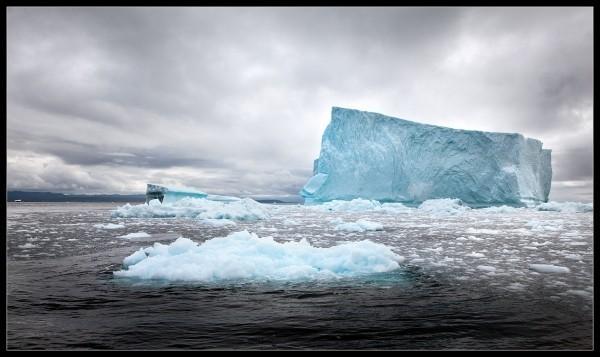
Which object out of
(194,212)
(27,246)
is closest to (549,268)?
(27,246)

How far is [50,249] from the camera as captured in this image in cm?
982

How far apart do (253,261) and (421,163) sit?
40.1 meters

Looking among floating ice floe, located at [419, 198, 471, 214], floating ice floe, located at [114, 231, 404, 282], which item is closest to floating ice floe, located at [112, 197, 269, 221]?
floating ice floe, located at [114, 231, 404, 282]

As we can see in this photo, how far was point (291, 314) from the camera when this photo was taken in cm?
451

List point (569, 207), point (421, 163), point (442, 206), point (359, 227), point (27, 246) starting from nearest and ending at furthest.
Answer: point (27, 246) < point (359, 227) < point (442, 206) < point (569, 207) < point (421, 163)

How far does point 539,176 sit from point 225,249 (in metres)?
51.8

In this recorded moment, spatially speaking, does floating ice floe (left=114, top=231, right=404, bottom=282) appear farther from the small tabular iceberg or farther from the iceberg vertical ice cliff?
the iceberg vertical ice cliff

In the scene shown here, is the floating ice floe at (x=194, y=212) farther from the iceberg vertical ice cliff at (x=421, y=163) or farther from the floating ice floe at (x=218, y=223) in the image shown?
the iceberg vertical ice cliff at (x=421, y=163)

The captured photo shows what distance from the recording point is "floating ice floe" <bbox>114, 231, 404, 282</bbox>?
6590 mm

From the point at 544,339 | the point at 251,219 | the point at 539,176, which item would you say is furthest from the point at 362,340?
the point at 539,176

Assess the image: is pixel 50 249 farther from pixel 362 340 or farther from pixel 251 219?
pixel 251 219

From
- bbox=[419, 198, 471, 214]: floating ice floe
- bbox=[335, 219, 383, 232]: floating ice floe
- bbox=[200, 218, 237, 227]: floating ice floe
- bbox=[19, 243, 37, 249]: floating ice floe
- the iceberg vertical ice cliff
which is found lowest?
bbox=[19, 243, 37, 249]: floating ice floe

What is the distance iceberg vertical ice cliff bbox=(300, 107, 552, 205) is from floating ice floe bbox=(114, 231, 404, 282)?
38.0 metres

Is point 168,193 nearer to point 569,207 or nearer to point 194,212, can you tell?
point 194,212
